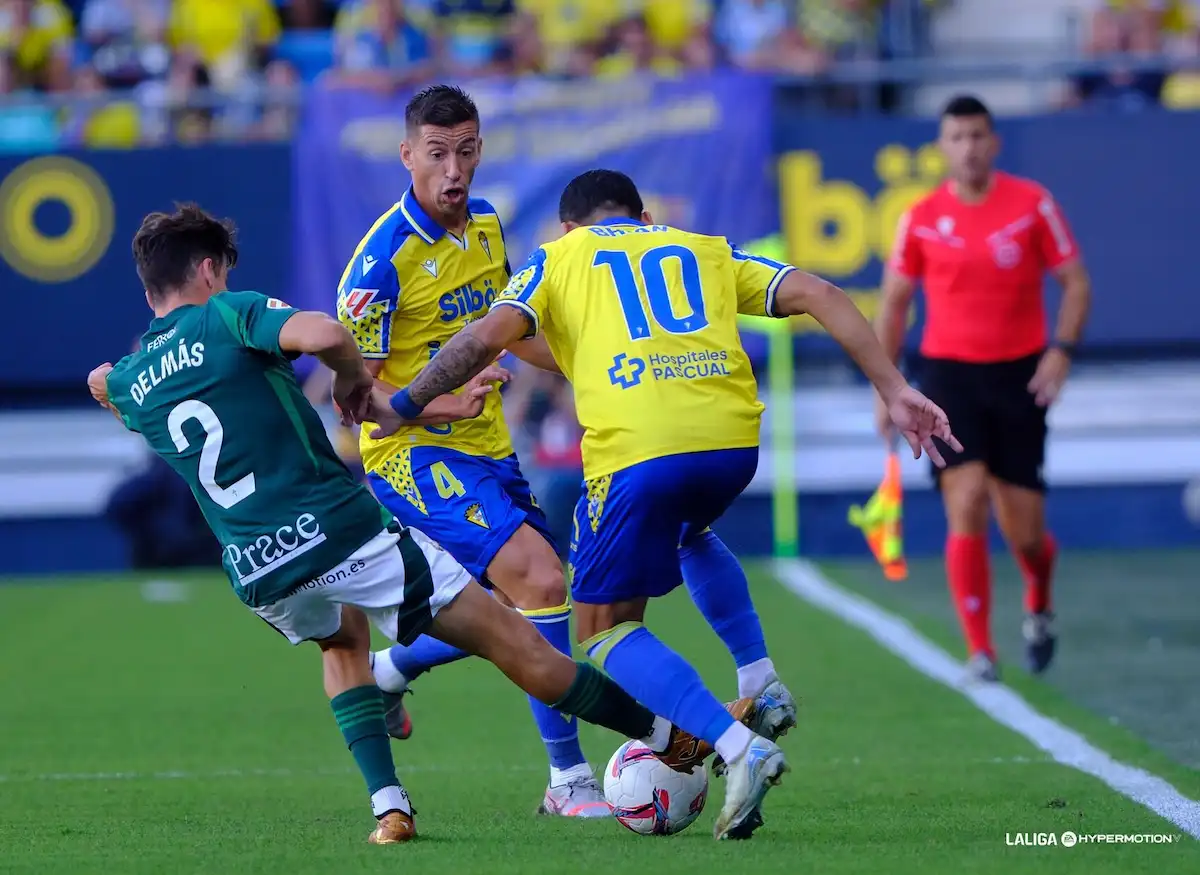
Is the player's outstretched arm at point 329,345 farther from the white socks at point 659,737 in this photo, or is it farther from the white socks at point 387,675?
the white socks at point 387,675

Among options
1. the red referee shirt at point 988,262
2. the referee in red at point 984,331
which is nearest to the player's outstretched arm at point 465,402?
the referee in red at point 984,331

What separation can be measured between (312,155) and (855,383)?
5104 millimetres

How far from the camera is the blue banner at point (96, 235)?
→ 16.1 m

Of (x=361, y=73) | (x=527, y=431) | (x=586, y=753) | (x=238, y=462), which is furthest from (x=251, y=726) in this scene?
(x=361, y=73)

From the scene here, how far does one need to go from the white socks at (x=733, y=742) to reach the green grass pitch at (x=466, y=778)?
255 millimetres

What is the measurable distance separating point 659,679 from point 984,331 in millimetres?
4256

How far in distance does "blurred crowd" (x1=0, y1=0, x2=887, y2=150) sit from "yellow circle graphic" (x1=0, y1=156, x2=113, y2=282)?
0.90 ft

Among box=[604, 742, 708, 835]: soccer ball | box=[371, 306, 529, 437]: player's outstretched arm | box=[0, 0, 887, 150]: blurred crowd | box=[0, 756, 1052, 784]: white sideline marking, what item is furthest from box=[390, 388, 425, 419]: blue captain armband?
box=[0, 0, 887, 150]: blurred crowd

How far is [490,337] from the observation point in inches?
213

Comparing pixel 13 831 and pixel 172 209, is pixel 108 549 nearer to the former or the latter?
pixel 172 209

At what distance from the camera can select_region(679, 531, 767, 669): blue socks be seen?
617cm

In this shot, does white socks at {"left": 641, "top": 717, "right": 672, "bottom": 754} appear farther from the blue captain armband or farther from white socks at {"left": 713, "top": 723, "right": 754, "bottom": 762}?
the blue captain armband

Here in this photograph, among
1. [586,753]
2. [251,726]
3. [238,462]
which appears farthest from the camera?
[251,726]

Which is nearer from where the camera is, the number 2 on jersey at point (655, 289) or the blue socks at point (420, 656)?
the number 2 on jersey at point (655, 289)
